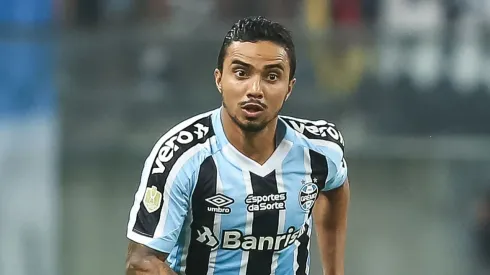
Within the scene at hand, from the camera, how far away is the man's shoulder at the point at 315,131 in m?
2.08

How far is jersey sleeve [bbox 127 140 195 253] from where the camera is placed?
188 centimetres

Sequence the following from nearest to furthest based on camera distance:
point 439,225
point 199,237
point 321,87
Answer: point 199,237 → point 321,87 → point 439,225

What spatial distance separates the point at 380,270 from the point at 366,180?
1.17 feet

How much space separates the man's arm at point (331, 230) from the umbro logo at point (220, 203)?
0.34 meters

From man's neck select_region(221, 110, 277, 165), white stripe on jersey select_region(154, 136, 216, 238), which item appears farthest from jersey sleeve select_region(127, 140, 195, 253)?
man's neck select_region(221, 110, 277, 165)

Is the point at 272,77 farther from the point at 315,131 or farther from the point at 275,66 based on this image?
the point at 315,131

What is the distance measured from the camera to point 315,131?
210 centimetres

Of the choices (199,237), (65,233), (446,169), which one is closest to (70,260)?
(65,233)

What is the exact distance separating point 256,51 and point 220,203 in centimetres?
29

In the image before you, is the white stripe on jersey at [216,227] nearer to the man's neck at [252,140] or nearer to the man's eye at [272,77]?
the man's neck at [252,140]

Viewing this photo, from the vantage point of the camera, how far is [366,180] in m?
4.16

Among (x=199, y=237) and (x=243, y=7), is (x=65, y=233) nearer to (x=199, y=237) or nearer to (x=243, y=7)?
(x=243, y=7)

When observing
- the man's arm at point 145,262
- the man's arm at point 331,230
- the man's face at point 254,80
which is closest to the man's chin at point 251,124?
the man's face at point 254,80

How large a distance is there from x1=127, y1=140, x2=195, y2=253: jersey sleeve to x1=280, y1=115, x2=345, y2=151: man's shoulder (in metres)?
0.27
